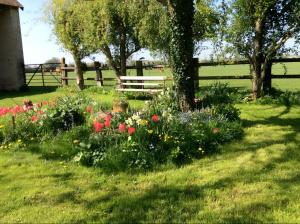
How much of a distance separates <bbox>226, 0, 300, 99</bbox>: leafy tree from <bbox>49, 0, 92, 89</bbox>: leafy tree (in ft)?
26.3

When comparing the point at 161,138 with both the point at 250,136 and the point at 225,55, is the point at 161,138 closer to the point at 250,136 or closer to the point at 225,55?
the point at 250,136

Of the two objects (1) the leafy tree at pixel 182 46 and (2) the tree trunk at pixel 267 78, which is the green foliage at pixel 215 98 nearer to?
(1) the leafy tree at pixel 182 46

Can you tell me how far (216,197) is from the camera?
16.3 feet

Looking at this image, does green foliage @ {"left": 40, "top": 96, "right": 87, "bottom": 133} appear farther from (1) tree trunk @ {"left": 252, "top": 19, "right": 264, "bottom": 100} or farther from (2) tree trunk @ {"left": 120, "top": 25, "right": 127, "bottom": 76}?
(2) tree trunk @ {"left": 120, "top": 25, "right": 127, "bottom": 76}

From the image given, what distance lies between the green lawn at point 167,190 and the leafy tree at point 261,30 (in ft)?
17.8

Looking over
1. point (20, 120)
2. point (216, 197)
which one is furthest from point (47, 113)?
point (216, 197)

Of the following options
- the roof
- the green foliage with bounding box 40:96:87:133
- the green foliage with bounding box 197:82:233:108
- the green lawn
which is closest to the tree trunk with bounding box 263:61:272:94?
the green foliage with bounding box 197:82:233:108

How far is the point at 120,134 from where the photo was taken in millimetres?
6867

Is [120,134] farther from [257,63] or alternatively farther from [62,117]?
[257,63]

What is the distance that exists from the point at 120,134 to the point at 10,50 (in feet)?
52.4

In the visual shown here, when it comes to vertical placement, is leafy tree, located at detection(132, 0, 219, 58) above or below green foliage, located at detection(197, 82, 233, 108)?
above

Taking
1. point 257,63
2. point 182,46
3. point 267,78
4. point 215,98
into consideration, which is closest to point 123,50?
point 257,63

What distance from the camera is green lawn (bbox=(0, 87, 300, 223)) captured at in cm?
455

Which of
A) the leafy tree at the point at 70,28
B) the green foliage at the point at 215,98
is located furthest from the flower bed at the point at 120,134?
the leafy tree at the point at 70,28
